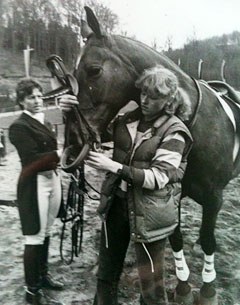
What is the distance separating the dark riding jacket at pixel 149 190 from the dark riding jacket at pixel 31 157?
204 mm

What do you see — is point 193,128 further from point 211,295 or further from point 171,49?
point 211,295

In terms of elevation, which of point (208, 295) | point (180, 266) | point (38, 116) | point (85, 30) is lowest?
point (208, 295)

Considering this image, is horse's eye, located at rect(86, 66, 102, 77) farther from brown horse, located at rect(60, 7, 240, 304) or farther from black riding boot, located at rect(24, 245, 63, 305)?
black riding boot, located at rect(24, 245, 63, 305)

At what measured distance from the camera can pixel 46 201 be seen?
4.24 ft

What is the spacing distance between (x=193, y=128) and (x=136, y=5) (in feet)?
1.48

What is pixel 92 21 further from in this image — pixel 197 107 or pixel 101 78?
pixel 197 107

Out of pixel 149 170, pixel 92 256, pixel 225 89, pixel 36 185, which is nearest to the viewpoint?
pixel 149 170

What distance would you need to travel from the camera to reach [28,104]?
4.04ft

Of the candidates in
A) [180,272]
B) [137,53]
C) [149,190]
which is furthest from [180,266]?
[137,53]

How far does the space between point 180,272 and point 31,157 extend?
0.65 metres

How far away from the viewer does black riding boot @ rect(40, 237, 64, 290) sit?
1321 millimetres

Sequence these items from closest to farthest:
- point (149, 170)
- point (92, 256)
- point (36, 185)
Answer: point (149, 170) → point (36, 185) → point (92, 256)

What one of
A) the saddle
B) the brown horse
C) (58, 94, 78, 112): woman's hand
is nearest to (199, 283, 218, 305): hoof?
the brown horse

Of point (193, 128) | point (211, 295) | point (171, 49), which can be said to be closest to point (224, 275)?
point (211, 295)
